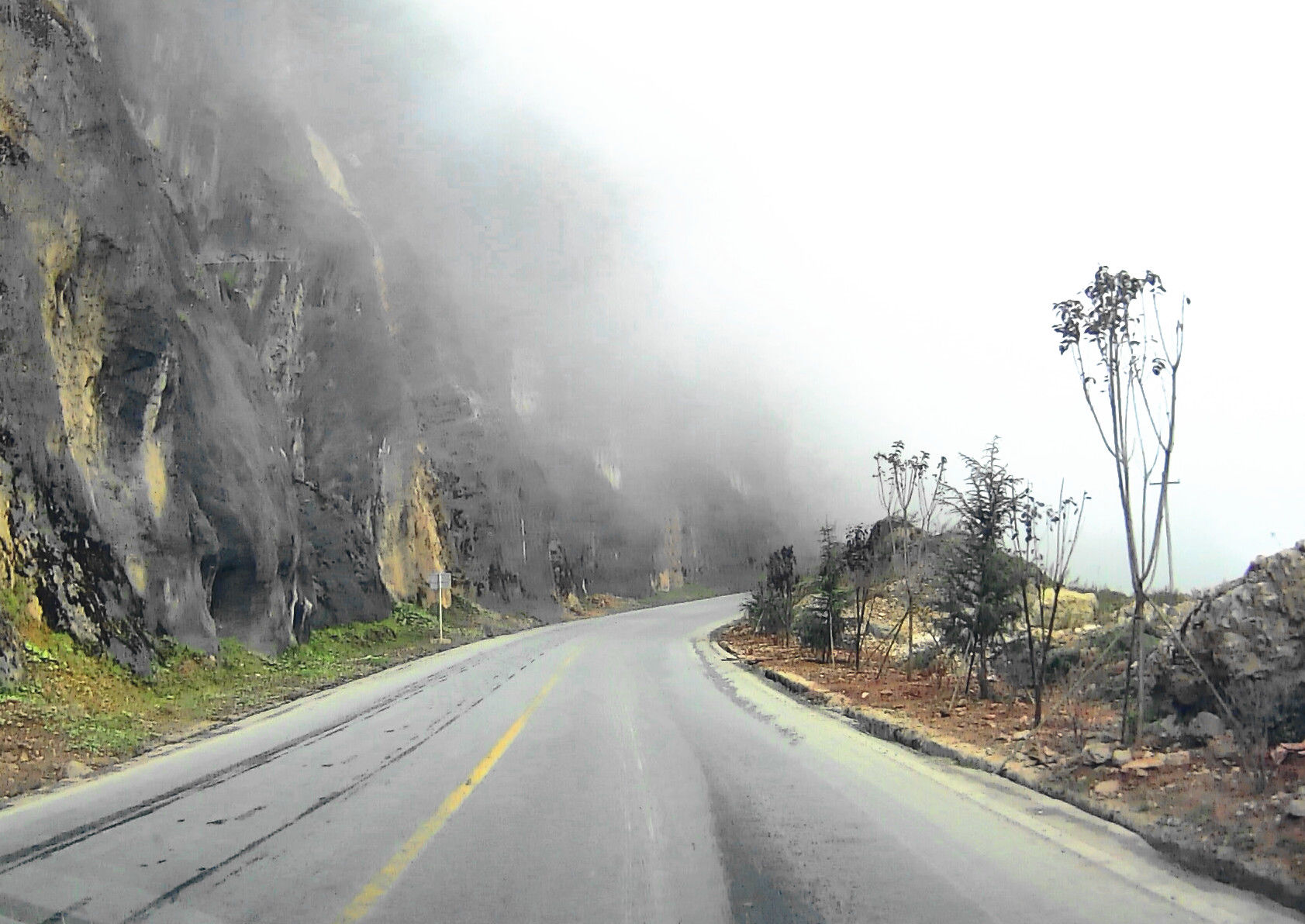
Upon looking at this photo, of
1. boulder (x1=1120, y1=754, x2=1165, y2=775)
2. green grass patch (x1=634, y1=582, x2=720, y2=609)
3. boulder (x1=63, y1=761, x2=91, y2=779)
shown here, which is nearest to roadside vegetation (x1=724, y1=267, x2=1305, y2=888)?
boulder (x1=1120, y1=754, x2=1165, y2=775)

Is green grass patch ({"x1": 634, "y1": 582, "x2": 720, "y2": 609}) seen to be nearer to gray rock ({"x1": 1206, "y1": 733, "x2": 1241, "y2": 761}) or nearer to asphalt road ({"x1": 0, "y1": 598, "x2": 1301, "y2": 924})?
asphalt road ({"x1": 0, "y1": 598, "x2": 1301, "y2": 924})

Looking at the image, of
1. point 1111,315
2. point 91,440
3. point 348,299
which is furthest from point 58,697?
point 348,299

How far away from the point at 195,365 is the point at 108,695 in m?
Result: 12.0

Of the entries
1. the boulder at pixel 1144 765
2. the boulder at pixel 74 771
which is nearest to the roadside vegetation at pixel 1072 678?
the boulder at pixel 1144 765

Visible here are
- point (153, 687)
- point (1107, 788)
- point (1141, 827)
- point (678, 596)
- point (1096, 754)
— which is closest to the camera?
point (1141, 827)

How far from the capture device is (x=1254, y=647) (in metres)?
8.91

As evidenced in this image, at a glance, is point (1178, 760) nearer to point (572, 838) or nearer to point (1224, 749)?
point (1224, 749)

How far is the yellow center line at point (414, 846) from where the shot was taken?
17.4 feet

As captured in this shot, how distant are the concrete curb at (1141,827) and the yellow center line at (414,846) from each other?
15.4ft

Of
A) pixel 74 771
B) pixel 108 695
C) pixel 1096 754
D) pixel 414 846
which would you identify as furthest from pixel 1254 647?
pixel 108 695

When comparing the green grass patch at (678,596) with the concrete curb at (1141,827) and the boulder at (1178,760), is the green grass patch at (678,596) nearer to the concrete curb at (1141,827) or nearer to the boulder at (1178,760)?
the concrete curb at (1141,827)

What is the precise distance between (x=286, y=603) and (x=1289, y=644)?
24626 mm

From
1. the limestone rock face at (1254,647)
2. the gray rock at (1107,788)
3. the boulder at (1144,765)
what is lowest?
the gray rock at (1107,788)

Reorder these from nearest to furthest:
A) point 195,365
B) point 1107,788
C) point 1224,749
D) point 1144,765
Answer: point 1107,788
point 1144,765
point 1224,749
point 195,365
